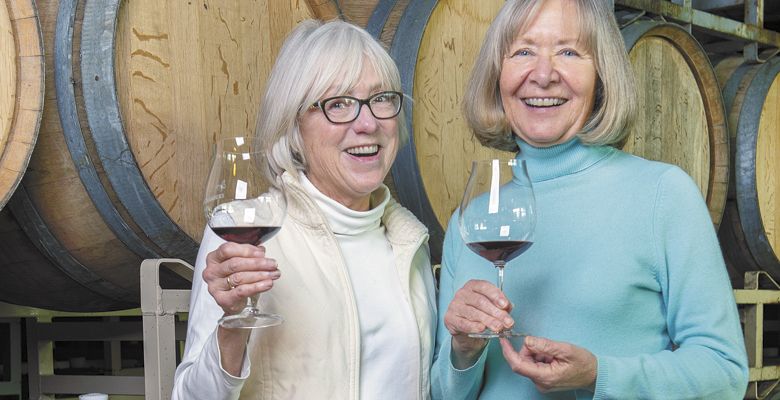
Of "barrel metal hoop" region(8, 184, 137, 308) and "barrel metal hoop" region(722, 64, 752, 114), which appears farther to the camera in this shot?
"barrel metal hoop" region(722, 64, 752, 114)

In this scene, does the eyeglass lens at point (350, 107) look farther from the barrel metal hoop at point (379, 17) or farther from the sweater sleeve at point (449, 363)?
the barrel metal hoop at point (379, 17)

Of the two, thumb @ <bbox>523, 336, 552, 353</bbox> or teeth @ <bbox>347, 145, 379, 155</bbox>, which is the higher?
teeth @ <bbox>347, 145, 379, 155</bbox>

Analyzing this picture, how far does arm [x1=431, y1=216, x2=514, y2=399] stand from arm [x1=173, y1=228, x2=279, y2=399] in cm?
31

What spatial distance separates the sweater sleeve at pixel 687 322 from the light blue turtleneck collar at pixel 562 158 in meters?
0.16

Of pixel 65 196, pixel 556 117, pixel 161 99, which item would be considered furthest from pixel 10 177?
pixel 556 117

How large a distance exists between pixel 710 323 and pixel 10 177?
4.69ft

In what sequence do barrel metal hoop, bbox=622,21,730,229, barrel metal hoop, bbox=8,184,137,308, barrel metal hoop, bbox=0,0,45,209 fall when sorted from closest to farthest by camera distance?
barrel metal hoop, bbox=0,0,45,209, barrel metal hoop, bbox=8,184,137,308, barrel metal hoop, bbox=622,21,730,229

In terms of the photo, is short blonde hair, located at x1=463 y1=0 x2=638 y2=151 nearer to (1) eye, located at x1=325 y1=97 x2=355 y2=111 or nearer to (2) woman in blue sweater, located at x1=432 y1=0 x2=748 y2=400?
(2) woman in blue sweater, located at x1=432 y1=0 x2=748 y2=400

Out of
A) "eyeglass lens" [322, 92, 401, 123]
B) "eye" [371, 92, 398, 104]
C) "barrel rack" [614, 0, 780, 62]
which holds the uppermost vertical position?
"barrel rack" [614, 0, 780, 62]

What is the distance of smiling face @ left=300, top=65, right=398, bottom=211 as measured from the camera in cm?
192

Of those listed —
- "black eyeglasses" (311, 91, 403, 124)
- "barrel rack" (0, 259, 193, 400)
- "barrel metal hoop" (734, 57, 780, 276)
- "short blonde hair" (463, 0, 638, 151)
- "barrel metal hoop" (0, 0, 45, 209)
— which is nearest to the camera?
"short blonde hair" (463, 0, 638, 151)

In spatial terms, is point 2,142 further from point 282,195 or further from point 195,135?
point 282,195

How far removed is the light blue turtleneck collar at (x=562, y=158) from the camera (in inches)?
70.7

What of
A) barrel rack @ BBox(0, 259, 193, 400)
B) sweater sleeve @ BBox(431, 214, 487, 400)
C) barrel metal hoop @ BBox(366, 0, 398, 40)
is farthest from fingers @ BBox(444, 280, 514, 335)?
barrel metal hoop @ BBox(366, 0, 398, 40)
